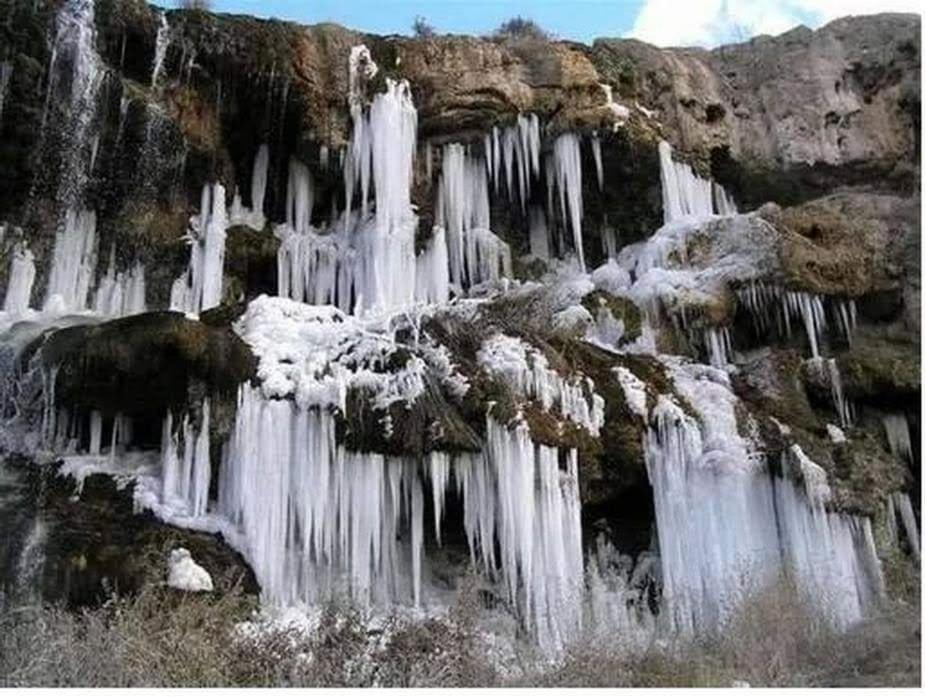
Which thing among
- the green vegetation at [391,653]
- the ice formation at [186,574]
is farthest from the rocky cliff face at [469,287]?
the green vegetation at [391,653]

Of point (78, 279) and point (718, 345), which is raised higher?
point (78, 279)

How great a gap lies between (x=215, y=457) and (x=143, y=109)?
764cm

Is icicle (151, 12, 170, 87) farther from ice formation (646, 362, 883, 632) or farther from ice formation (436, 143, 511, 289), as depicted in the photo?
ice formation (646, 362, 883, 632)

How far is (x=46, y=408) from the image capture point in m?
12.4

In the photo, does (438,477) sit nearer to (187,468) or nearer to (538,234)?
(187,468)

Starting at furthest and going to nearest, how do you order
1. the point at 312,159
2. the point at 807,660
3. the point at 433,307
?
1. the point at 312,159
2. the point at 433,307
3. the point at 807,660

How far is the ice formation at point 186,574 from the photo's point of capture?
1095 centimetres

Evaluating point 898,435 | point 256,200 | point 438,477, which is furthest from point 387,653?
point 256,200

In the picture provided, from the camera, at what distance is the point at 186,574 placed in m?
11.1

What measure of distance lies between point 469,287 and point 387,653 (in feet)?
36.5

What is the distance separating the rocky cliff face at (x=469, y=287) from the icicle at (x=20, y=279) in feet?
0.16

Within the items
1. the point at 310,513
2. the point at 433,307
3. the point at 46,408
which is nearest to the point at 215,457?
the point at 310,513

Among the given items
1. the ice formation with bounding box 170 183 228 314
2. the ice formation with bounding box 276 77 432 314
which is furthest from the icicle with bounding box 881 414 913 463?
the ice formation with bounding box 170 183 228 314

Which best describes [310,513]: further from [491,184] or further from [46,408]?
[491,184]
